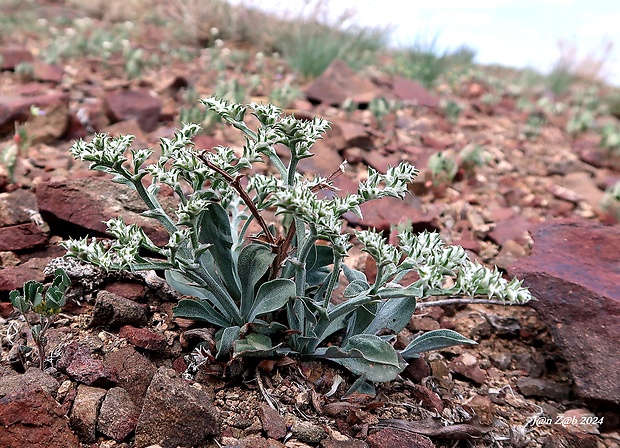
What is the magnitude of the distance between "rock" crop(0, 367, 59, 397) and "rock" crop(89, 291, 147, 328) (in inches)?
11.4

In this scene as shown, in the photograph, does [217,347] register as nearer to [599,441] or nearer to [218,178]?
[218,178]

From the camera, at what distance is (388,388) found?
216 cm

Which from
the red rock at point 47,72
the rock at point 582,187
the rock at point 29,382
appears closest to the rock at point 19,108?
the red rock at point 47,72

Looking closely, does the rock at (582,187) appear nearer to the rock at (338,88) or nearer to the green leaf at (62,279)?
the rock at (338,88)

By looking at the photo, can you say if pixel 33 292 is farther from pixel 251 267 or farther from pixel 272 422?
pixel 272 422

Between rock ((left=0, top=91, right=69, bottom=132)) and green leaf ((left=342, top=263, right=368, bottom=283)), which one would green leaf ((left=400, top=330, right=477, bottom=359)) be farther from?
rock ((left=0, top=91, right=69, bottom=132))

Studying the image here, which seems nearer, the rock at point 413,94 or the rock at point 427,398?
the rock at point 427,398

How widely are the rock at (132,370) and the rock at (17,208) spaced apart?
3.63ft

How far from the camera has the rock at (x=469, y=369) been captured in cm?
239

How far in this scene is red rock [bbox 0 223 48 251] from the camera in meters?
2.56

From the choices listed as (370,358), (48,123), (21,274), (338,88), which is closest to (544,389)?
(370,358)

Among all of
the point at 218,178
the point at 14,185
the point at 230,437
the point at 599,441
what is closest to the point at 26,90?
the point at 14,185

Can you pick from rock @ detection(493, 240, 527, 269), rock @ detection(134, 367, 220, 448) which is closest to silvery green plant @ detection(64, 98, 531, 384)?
rock @ detection(134, 367, 220, 448)

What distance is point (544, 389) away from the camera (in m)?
2.42
